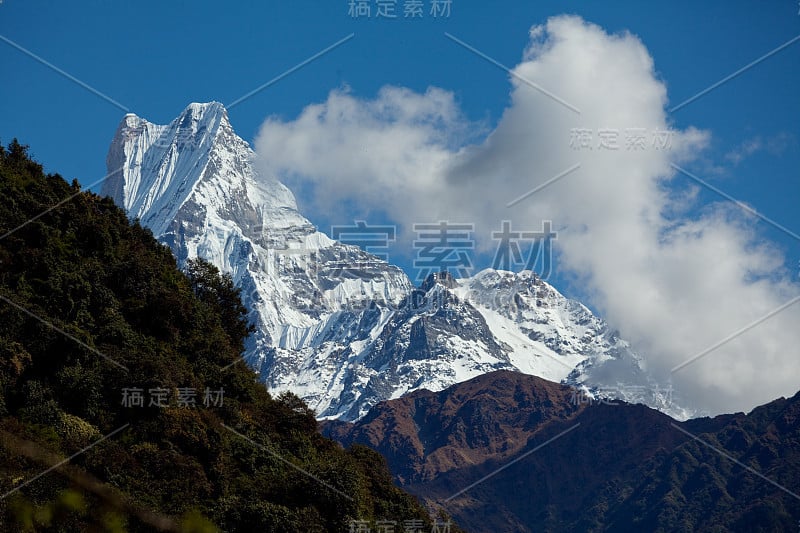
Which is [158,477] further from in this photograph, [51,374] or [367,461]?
[367,461]

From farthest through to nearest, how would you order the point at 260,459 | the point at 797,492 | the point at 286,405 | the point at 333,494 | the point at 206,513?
the point at 797,492 < the point at 286,405 < the point at 260,459 < the point at 333,494 < the point at 206,513

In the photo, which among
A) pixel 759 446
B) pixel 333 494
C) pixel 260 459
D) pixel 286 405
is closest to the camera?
pixel 333 494

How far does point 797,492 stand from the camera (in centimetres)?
15900

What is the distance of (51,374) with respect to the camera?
3738 centimetres

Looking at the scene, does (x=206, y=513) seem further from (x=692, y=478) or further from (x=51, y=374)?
(x=692, y=478)

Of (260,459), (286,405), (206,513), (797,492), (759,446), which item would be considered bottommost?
(206,513)

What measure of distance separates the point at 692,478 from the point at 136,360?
16919cm

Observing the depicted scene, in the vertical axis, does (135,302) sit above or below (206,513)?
above

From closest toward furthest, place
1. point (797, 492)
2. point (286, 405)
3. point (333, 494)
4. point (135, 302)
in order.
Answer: point (333, 494) < point (135, 302) < point (286, 405) < point (797, 492)

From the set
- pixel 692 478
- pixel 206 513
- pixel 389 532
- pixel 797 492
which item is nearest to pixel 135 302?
pixel 206 513

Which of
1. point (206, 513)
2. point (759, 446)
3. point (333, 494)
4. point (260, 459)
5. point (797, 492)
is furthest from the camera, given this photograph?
point (759, 446)

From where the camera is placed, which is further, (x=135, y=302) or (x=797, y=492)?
(x=797, y=492)

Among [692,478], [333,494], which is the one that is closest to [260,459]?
[333,494]

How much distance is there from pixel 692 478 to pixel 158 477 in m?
171
